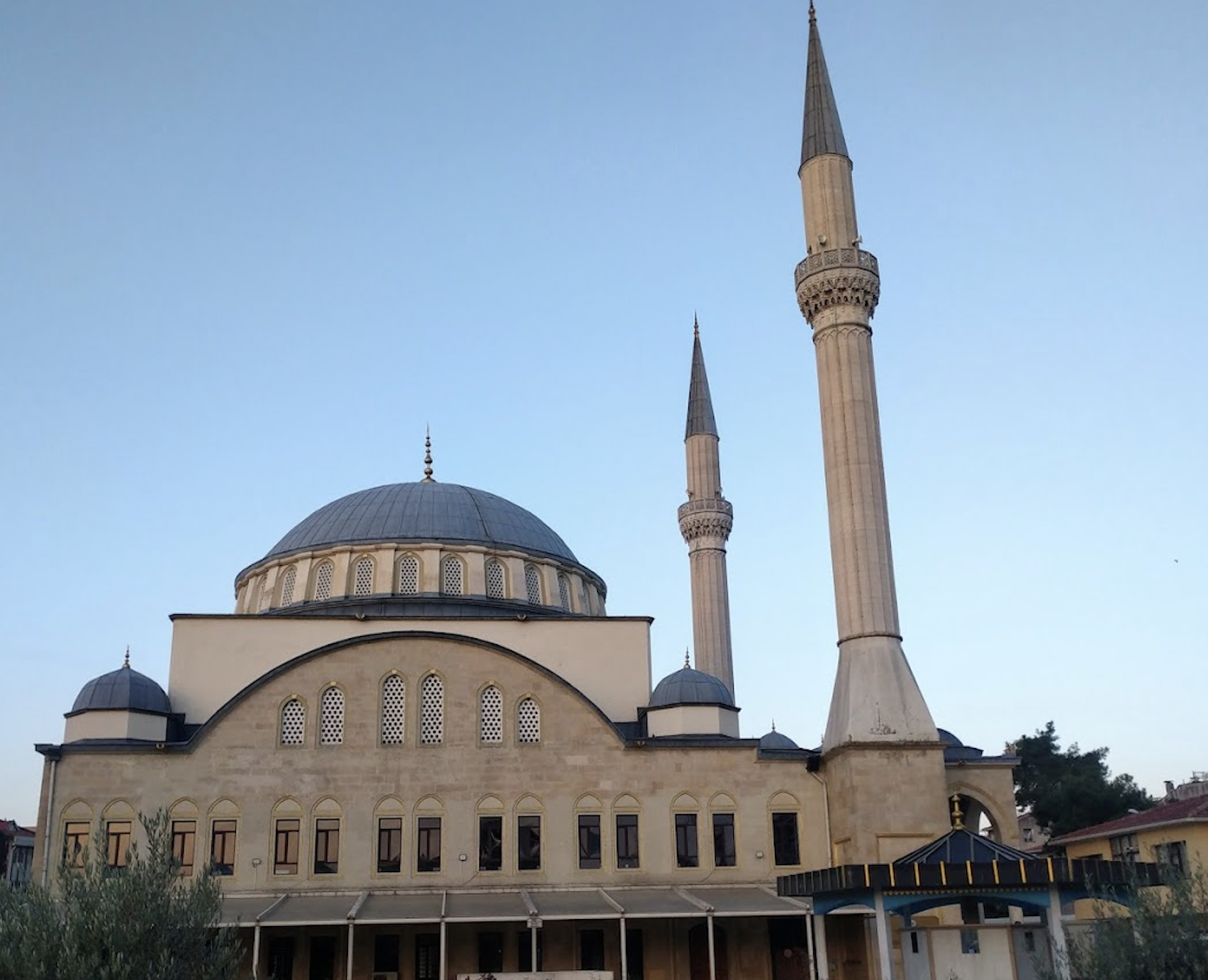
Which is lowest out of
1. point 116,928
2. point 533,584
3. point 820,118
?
point 116,928

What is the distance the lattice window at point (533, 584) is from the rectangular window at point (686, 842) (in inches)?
327

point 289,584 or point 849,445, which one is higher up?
point 849,445

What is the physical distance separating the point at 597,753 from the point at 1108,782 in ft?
Answer: 87.0

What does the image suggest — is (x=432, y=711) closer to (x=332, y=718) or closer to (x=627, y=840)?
(x=332, y=718)

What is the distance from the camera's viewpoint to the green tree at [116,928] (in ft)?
40.1

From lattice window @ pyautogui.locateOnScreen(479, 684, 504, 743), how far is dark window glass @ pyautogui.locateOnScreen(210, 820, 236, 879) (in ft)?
15.6

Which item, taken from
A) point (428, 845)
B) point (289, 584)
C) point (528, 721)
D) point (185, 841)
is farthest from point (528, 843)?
point (289, 584)

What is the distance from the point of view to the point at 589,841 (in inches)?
933

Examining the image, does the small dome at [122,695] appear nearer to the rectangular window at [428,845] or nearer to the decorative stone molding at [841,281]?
the rectangular window at [428,845]

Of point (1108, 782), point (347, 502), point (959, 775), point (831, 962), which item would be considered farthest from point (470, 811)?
point (1108, 782)

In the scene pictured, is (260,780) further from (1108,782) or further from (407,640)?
(1108,782)

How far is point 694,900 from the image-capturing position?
2209cm

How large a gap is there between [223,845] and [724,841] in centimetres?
913

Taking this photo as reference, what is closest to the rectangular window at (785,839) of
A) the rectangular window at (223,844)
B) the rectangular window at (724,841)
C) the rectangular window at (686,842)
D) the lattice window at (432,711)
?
the rectangular window at (724,841)
